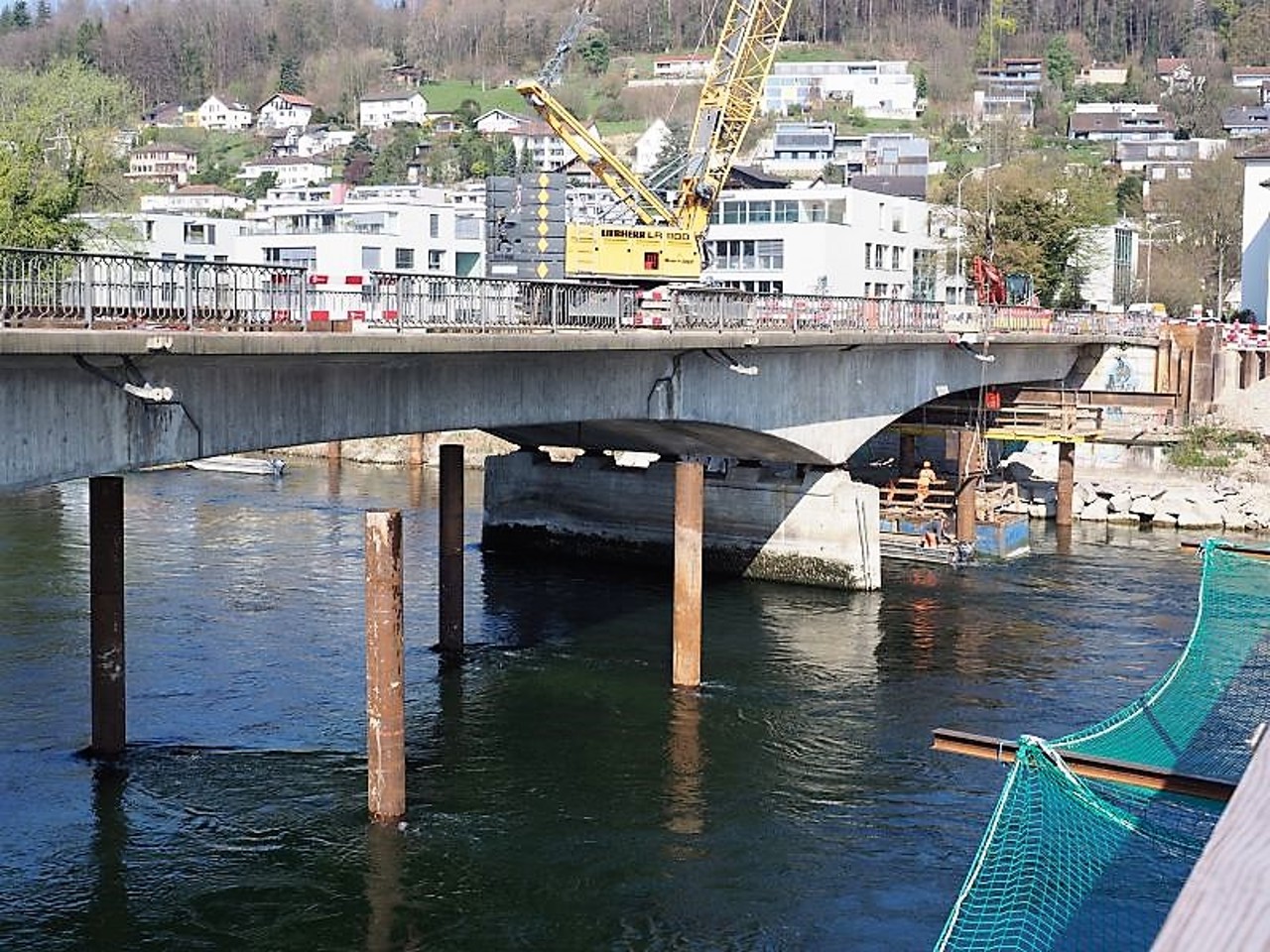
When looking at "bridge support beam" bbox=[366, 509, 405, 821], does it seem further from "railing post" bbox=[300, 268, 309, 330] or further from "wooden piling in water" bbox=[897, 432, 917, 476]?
"wooden piling in water" bbox=[897, 432, 917, 476]

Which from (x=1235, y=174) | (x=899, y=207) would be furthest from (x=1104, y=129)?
(x=899, y=207)

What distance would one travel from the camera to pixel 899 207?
87.2m

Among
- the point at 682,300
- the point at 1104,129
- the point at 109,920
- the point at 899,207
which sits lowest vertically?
the point at 109,920

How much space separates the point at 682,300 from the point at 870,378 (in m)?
10.8

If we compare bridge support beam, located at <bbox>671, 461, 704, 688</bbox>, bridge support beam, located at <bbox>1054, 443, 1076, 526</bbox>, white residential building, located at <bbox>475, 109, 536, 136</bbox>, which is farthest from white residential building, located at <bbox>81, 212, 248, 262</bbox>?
white residential building, located at <bbox>475, 109, 536, 136</bbox>

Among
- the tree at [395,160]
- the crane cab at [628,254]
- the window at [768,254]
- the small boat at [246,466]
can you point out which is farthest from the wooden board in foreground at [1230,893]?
the tree at [395,160]

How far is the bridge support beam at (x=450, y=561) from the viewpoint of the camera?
32.7 m

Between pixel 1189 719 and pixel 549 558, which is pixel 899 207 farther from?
pixel 1189 719

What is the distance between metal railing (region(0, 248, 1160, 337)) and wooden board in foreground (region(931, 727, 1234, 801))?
11.4m

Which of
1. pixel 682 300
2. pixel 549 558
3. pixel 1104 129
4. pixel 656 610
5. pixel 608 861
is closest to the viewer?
pixel 608 861

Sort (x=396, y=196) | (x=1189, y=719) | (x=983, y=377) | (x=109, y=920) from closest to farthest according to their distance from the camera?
(x=109, y=920), (x=1189, y=719), (x=983, y=377), (x=396, y=196)

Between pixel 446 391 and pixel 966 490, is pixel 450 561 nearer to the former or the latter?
pixel 446 391

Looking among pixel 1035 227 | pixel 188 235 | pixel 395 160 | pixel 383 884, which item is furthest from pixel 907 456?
pixel 395 160

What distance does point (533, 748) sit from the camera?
27.1 m
